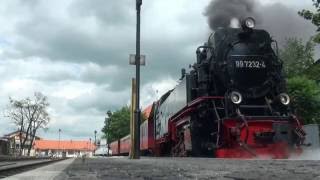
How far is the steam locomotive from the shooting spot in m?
14.1

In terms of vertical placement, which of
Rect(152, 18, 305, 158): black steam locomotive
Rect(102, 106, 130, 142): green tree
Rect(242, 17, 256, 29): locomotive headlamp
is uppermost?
Rect(102, 106, 130, 142): green tree

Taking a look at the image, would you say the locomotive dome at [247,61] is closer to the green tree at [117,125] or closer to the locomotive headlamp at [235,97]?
the locomotive headlamp at [235,97]

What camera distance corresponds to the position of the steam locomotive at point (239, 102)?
14117 millimetres

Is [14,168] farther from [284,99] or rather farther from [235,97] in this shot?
[284,99]

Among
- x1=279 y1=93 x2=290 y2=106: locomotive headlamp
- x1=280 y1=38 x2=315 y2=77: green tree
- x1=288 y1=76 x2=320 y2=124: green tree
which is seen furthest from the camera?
x1=280 y1=38 x2=315 y2=77: green tree

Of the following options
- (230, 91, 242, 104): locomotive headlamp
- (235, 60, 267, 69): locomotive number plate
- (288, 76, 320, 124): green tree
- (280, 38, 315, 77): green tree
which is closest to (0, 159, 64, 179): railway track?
(230, 91, 242, 104): locomotive headlamp

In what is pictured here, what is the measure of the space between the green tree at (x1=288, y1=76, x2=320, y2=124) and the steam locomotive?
2131cm

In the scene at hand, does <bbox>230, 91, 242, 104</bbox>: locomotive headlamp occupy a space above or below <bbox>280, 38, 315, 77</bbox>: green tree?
below

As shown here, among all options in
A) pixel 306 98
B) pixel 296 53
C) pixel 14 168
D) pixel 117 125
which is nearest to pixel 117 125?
pixel 117 125

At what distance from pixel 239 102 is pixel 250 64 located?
1.51 m

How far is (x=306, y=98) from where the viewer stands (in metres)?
37.2

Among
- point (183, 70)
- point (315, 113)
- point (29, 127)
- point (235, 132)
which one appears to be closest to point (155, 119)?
point (183, 70)

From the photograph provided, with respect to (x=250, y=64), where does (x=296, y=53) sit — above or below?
above

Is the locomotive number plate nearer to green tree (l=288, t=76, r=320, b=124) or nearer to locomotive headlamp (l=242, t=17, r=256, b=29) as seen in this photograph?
locomotive headlamp (l=242, t=17, r=256, b=29)
